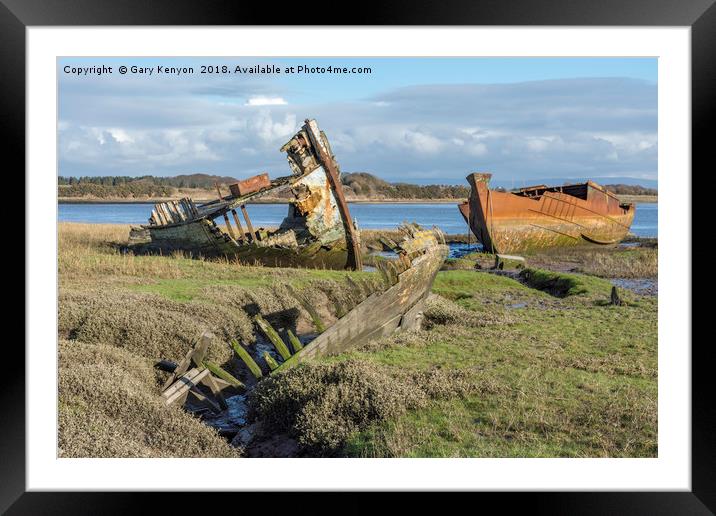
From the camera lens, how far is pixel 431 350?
11070 mm

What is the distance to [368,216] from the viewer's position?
57281 mm

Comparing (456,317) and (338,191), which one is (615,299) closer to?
(456,317)

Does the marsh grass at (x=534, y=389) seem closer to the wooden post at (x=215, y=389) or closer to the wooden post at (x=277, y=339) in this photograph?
the wooden post at (x=277, y=339)

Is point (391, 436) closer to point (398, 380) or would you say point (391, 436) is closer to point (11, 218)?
point (398, 380)

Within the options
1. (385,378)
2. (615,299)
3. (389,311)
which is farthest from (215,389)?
(615,299)

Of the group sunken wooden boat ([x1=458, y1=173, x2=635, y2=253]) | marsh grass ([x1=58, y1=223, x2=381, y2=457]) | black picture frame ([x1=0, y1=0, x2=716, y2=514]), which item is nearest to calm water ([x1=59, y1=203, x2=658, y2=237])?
sunken wooden boat ([x1=458, y1=173, x2=635, y2=253])

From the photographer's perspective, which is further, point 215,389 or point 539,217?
point 539,217

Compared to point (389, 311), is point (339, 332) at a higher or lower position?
lower

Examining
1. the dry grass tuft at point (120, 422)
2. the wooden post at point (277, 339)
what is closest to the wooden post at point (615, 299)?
the wooden post at point (277, 339)

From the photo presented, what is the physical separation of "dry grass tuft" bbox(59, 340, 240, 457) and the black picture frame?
570 millimetres
